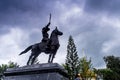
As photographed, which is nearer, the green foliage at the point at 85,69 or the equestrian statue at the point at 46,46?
the equestrian statue at the point at 46,46

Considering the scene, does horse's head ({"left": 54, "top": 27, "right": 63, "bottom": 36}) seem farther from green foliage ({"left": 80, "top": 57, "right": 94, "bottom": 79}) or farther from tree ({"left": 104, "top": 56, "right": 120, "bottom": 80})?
tree ({"left": 104, "top": 56, "right": 120, "bottom": 80})

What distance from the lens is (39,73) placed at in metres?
17.3

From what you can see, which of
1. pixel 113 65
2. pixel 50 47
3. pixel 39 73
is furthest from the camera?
pixel 113 65

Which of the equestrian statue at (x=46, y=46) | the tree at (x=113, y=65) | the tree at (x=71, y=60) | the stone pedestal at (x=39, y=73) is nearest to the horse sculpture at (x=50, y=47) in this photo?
the equestrian statue at (x=46, y=46)

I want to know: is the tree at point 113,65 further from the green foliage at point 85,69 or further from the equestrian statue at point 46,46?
the equestrian statue at point 46,46

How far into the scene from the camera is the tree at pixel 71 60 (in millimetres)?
54625

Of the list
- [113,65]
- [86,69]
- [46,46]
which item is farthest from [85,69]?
[46,46]


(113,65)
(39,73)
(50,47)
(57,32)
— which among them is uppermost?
(113,65)

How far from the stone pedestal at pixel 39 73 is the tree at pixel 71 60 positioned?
36.2 m

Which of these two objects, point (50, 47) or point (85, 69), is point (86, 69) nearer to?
point (85, 69)

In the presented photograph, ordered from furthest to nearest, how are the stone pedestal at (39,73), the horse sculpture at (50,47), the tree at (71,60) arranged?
the tree at (71,60), the horse sculpture at (50,47), the stone pedestal at (39,73)

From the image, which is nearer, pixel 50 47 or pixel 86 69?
pixel 50 47

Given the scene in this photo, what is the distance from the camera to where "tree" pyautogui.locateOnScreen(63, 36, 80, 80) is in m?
54.6

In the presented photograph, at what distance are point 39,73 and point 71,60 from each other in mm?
39809
